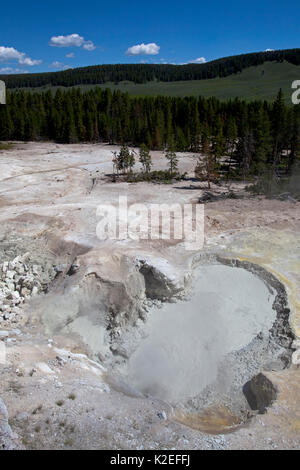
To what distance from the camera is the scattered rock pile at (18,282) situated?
1573cm

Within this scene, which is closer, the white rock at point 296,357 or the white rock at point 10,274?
the white rock at point 296,357

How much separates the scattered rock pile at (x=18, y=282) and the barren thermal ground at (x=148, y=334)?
2.4 inches

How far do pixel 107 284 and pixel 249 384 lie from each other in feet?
23.8

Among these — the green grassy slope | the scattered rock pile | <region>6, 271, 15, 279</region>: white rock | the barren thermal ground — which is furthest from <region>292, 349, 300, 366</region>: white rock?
the green grassy slope

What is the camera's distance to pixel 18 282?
1722 cm

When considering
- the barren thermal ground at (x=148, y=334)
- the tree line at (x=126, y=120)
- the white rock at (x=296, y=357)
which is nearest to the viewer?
the barren thermal ground at (x=148, y=334)

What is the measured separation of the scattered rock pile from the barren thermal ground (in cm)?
6

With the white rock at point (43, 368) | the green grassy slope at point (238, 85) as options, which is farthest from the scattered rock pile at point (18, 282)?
the green grassy slope at point (238, 85)

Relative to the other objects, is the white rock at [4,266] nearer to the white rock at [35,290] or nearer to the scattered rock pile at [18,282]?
the scattered rock pile at [18,282]

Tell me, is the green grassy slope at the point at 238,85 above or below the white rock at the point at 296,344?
above

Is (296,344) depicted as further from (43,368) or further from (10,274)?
(10,274)

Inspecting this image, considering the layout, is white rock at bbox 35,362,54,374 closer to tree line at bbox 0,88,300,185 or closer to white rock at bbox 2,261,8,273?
white rock at bbox 2,261,8,273

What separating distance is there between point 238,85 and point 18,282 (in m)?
155

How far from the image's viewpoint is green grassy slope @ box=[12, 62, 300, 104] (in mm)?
130562
